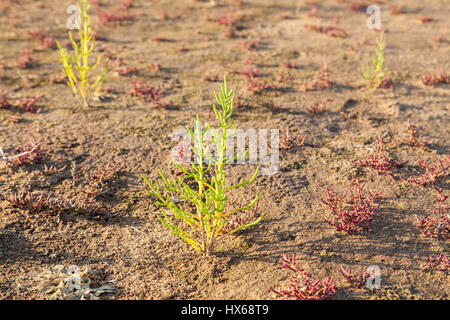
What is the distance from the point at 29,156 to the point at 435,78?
707 centimetres

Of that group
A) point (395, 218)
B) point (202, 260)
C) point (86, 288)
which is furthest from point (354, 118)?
point (86, 288)

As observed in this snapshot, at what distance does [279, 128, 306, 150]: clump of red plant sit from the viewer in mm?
5090

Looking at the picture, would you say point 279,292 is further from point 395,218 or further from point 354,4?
point 354,4

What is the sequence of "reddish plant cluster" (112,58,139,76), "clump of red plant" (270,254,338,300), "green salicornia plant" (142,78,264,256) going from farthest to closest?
"reddish plant cluster" (112,58,139,76)
"clump of red plant" (270,254,338,300)
"green salicornia plant" (142,78,264,256)

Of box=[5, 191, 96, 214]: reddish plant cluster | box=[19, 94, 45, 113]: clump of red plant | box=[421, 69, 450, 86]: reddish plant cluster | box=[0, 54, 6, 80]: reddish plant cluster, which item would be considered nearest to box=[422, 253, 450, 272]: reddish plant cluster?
box=[5, 191, 96, 214]: reddish plant cluster

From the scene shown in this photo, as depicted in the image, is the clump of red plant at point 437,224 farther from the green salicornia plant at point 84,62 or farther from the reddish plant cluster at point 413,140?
the green salicornia plant at point 84,62

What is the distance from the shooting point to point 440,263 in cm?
337

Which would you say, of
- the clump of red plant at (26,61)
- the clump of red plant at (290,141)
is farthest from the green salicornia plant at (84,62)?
the clump of red plant at (290,141)

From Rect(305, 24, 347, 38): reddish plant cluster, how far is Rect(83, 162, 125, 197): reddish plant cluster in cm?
686

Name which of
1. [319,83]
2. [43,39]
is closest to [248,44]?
[319,83]

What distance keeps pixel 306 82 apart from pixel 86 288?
17.8 feet

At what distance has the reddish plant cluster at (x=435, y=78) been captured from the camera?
6852 millimetres

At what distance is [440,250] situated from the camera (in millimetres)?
3535

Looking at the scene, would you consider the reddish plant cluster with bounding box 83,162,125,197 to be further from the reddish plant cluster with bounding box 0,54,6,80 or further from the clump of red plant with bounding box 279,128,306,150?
the reddish plant cluster with bounding box 0,54,6,80
